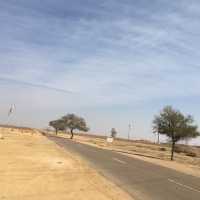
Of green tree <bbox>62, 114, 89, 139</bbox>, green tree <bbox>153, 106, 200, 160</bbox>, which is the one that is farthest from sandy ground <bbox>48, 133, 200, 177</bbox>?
green tree <bbox>62, 114, 89, 139</bbox>

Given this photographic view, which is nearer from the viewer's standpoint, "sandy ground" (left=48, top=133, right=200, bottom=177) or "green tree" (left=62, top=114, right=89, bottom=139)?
"sandy ground" (left=48, top=133, right=200, bottom=177)

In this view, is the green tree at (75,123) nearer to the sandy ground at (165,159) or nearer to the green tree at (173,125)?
the sandy ground at (165,159)

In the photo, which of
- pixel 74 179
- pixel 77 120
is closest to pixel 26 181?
pixel 74 179

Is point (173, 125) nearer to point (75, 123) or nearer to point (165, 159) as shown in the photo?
point (165, 159)

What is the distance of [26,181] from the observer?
13711 mm

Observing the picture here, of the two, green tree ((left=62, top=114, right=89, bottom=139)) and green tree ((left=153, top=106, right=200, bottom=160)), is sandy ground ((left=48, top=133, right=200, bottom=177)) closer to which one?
green tree ((left=153, top=106, right=200, bottom=160))

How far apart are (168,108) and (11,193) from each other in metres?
35.5

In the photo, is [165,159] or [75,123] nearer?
[165,159]

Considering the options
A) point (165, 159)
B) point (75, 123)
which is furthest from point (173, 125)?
point (75, 123)

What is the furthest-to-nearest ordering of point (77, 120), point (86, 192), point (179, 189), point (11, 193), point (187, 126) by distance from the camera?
point (77, 120) → point (187, 126) → point (179, 189) → point (86, 192) → point (11, 193)

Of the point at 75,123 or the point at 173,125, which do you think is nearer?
the point at 173,125

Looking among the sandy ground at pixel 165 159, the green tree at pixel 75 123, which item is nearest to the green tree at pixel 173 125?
the sandy ground at pixel 165 159

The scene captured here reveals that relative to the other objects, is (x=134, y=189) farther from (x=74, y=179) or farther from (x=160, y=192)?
(x=74, y=179)

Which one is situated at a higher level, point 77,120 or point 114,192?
point 77,120
